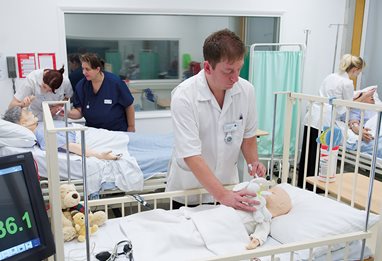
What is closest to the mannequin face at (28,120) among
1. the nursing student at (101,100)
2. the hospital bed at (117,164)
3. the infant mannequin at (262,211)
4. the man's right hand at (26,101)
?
the man's right hand at (26,101)

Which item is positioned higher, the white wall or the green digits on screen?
the white wall

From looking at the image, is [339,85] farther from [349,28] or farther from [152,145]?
[152,145]

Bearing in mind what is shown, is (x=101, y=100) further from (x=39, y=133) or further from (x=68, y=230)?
(x=68, y=230)

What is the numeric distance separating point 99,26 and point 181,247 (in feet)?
9.45

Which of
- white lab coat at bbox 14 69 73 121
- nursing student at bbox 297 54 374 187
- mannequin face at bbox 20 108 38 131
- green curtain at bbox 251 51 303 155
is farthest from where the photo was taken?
green curtain at bbox 251 51 303 155

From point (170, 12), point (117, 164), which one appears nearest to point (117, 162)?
point (117, 164)

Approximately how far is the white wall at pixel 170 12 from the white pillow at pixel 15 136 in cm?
108

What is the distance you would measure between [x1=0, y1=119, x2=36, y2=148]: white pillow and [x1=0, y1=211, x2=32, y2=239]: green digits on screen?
1.68 metres

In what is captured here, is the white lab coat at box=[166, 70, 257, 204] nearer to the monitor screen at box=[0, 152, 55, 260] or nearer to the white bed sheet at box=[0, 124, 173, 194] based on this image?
the monitor screen at box=[0, 152, 55, 260]

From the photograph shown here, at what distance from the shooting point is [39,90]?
3197mm

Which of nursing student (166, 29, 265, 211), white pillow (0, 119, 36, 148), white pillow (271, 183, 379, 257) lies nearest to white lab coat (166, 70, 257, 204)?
nursing student (166, 29, 265, 211)

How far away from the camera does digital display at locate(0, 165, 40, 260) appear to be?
1.00 metres

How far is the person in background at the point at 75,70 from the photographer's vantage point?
12.1ft

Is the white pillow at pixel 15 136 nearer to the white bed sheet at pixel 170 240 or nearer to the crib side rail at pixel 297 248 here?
the white bed sheet at pixel 170 240
